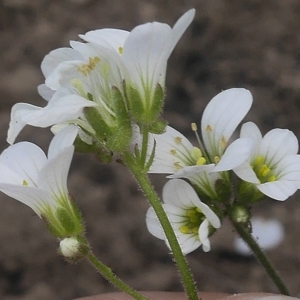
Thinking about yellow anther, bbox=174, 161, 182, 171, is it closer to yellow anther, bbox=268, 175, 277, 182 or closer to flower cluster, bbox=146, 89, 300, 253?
flower cluster, bbox=146, 89, 300, 253

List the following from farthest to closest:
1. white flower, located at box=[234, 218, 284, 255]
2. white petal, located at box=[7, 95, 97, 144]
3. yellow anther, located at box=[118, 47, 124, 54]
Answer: white flower, located at box=[234, 218, 284, 255]
yellow anther, located at box=[118, 47, 124, 54]
white petal, located at box=[7, 95, 97, 144]

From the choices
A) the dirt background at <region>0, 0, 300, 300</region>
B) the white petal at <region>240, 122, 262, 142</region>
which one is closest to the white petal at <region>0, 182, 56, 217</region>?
the white petal at <region>240, 122, 262, 142</region>

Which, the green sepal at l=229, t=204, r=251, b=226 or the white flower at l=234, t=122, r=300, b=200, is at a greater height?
the white flower at l=234, t=122, r=300, b=200

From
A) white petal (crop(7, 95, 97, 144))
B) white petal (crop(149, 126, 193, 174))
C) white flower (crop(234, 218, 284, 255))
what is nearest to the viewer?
white petal (crop(7, 95, 97, 144))

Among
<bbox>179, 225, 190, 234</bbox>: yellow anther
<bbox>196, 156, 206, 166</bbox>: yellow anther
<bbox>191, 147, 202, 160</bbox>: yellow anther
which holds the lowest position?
<bbox>179, 225, 190, 234</bbox>: yellow anther

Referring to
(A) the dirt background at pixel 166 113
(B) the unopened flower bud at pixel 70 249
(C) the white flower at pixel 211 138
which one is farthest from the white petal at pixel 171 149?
(A) the dirt background at pixel 166 113

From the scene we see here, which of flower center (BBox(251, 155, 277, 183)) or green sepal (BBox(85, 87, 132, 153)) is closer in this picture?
green sepal (BBox(85, 87, 132, 153))

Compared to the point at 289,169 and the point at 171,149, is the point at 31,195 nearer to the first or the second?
the point at 171,149

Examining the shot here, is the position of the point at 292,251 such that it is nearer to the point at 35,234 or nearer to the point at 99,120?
the point at 35,234
